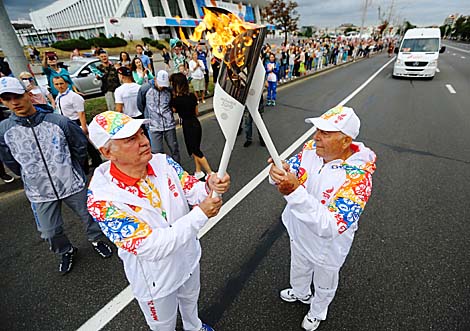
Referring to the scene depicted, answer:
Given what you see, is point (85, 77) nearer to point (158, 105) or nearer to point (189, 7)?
point (158, 105)

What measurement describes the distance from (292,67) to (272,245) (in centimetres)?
1453

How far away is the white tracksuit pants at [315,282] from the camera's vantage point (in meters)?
2.05

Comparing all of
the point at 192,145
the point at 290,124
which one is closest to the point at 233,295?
the point at 192,145

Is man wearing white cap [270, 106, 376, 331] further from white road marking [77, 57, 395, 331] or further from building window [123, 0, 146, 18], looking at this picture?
building window [123, 0, 146, 18]

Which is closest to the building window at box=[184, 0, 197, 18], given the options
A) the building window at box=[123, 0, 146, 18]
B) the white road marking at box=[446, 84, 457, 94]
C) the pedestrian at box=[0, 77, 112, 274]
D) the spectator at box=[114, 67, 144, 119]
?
the building window at box=[123, 0, 146, 18]

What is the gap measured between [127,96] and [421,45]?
16261mm

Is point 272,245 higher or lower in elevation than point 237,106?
lower

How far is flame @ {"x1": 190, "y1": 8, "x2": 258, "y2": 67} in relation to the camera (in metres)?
1.26

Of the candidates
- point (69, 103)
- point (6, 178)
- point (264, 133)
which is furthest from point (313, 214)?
point (6, 178)

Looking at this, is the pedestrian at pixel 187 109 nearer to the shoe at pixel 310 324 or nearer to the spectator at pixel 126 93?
the spectator at pixel 126 93

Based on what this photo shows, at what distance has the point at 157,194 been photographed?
169 centimetres

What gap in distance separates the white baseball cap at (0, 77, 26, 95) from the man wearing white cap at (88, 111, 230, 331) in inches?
56.5

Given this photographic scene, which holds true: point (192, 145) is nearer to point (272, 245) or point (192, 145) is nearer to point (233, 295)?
point (272, 245)

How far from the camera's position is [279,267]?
2.90 metres
